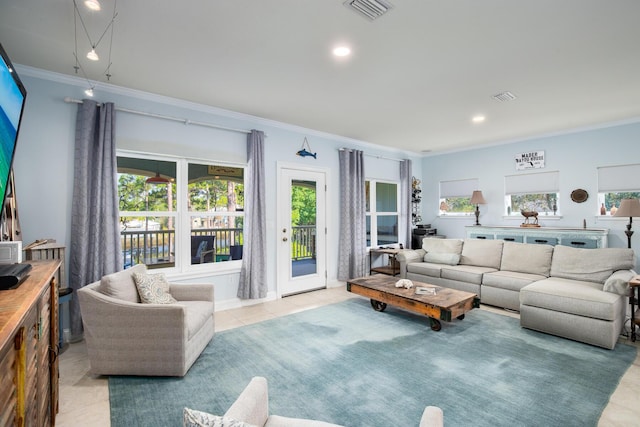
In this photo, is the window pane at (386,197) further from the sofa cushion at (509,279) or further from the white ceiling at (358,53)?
the sofa cushion at (509,279)

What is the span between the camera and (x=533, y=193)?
5.71 meters

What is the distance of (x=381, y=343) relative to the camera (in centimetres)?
307

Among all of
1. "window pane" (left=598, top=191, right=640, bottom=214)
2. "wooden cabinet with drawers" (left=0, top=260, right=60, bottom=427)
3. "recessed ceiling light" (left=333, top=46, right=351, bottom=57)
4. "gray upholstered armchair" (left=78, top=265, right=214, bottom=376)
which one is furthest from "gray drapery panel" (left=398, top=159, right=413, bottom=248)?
"wooden cabinet with drawers" (left=0, top=260, right=60, bottom=427)

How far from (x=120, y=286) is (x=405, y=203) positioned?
5446 mm

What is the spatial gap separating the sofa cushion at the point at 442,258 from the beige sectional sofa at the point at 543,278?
0.01 meters

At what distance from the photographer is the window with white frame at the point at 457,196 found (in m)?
6.60

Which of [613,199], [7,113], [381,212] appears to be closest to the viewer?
[7,113]

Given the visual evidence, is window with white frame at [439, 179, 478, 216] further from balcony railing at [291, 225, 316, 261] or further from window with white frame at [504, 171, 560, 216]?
balcony railing at [291, 225, 316, 261]

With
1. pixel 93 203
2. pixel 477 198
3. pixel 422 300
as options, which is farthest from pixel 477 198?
pixel 93 203

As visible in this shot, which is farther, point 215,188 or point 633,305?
point 215,188

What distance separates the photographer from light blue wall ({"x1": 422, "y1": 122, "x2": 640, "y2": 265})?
4.76m

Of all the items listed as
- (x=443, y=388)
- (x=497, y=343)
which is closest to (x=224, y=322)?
(x=443, y=388)

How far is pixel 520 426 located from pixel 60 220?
4177 mm

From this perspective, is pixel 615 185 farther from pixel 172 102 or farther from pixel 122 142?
pixel 122 142
